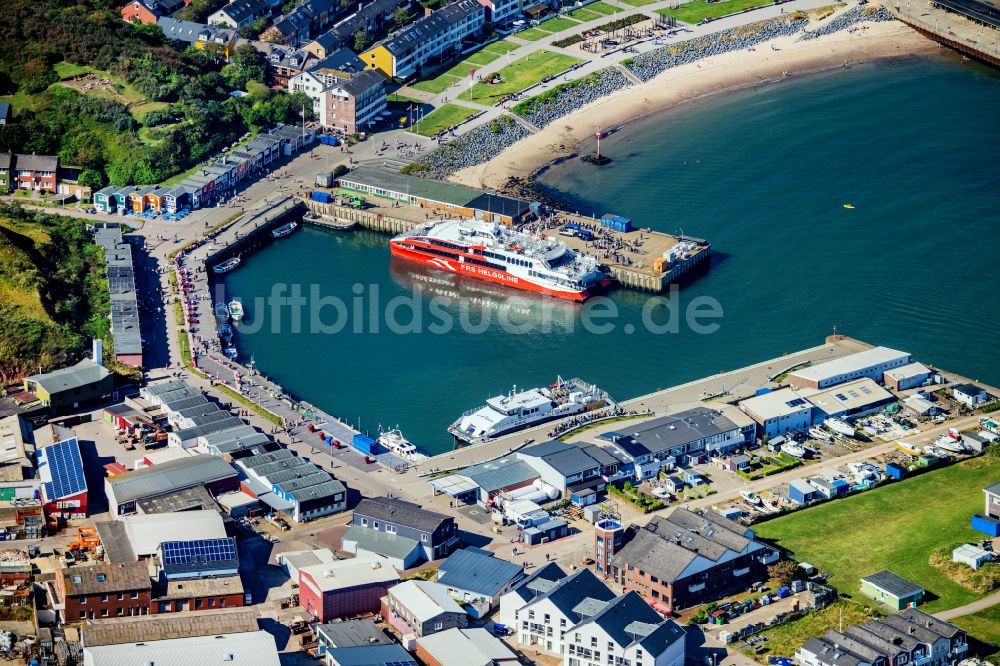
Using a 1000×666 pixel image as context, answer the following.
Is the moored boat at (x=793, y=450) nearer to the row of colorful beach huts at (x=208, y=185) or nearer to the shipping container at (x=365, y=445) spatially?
the shipping container at (x=365, y=445)

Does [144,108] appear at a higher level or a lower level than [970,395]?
higher

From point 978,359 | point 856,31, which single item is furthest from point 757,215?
point 856,31

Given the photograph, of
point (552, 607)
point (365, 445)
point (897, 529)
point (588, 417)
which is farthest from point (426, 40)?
point (552, 607)

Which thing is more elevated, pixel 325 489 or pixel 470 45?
pixel 470 45

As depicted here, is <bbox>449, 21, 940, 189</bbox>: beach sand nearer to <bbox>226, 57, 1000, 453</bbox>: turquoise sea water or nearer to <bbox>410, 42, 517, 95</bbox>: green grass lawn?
<bbox>226, 57, 1000, 453</bbox>: turquoise sea water

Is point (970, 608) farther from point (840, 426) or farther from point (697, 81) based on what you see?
point (697, 81)

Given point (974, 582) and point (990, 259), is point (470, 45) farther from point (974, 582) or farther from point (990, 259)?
point (974, 582)

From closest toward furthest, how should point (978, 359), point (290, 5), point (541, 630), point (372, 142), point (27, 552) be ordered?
point (541, 630), point (27, 552), point (978, 359), point (372, 142), point (290, 5)
